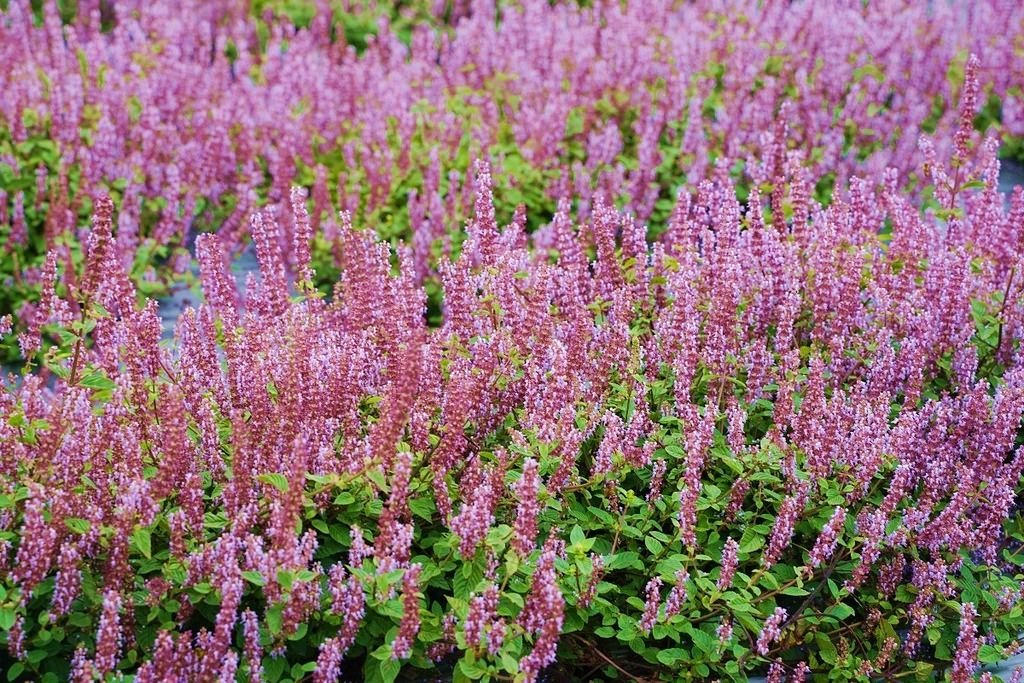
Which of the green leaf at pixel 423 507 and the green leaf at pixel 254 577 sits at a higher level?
the green leaf at pixel 254 577

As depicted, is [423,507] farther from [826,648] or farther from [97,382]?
[826,648]

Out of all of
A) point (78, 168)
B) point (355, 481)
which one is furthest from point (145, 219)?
point (355, 481)

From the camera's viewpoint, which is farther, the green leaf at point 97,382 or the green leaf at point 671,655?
the green leaf at point 97,382

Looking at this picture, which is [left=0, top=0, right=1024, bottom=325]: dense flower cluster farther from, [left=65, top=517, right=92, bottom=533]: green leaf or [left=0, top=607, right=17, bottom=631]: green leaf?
[left=0, top=607, right=17, bottom=631]: green leaf

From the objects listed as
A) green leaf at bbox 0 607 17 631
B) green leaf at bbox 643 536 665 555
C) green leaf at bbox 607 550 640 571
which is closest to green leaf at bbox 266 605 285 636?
green leaf at bbox 0 607 17 631

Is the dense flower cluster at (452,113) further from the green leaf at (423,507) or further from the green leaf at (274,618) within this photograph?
the green leaf at (274,618)

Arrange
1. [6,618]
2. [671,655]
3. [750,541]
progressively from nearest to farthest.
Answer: [6,618] → [671,655] → [750,541]

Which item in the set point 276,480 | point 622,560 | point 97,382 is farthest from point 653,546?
point 97,382

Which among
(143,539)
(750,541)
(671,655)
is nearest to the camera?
(143,539)

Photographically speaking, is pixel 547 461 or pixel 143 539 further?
pixel 547 461

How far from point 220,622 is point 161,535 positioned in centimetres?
56

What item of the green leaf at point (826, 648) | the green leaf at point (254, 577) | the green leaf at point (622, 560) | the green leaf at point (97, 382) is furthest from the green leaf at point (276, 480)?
the green leaf at point (826, 648)

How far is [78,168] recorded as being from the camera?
740cm

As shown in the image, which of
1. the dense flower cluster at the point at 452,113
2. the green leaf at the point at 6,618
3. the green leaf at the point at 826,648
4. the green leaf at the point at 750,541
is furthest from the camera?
the dense flower cluster at the point at 452,113
